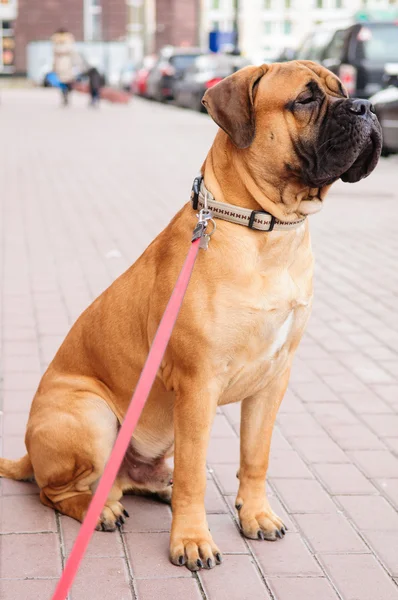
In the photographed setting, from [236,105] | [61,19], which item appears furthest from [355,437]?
[61,19]

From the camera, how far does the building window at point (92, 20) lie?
62.8 m

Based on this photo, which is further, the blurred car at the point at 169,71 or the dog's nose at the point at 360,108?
the blurred car at the point at 169,71

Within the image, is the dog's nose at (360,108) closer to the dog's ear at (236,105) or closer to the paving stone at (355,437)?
the dog's ear at (236,105)

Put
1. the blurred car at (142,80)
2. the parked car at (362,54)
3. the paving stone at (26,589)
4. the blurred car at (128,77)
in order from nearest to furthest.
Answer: the paving stone at (26,589), the parked car at (362,54), the blurred car at (142,80), the blurred car at (128,77)

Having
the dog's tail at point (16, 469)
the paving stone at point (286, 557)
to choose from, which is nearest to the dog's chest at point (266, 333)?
the paving stone at point (286, 557)

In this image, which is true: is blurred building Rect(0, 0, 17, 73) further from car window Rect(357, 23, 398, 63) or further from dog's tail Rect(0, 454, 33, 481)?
dog's tail Rect(0, 454, 33, 481)

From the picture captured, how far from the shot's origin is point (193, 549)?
3.20 m

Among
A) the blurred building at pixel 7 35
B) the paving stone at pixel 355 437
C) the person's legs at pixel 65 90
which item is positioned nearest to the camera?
the paving stone at pixel 355 437

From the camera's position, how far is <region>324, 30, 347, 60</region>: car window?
16.4 m

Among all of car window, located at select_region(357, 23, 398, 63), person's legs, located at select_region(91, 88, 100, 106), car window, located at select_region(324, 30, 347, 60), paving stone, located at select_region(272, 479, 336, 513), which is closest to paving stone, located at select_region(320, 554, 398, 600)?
paving stone, located at select_region(272, 479, 336, 513)

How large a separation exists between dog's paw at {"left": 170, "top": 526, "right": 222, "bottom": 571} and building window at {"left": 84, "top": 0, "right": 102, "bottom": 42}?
6212 centimetres

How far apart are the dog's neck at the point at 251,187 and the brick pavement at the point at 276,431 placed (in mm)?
1209

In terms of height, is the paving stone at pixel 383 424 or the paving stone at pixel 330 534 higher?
the paving stone at pixel 330 534

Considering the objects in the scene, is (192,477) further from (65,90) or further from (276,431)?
(65,90)
